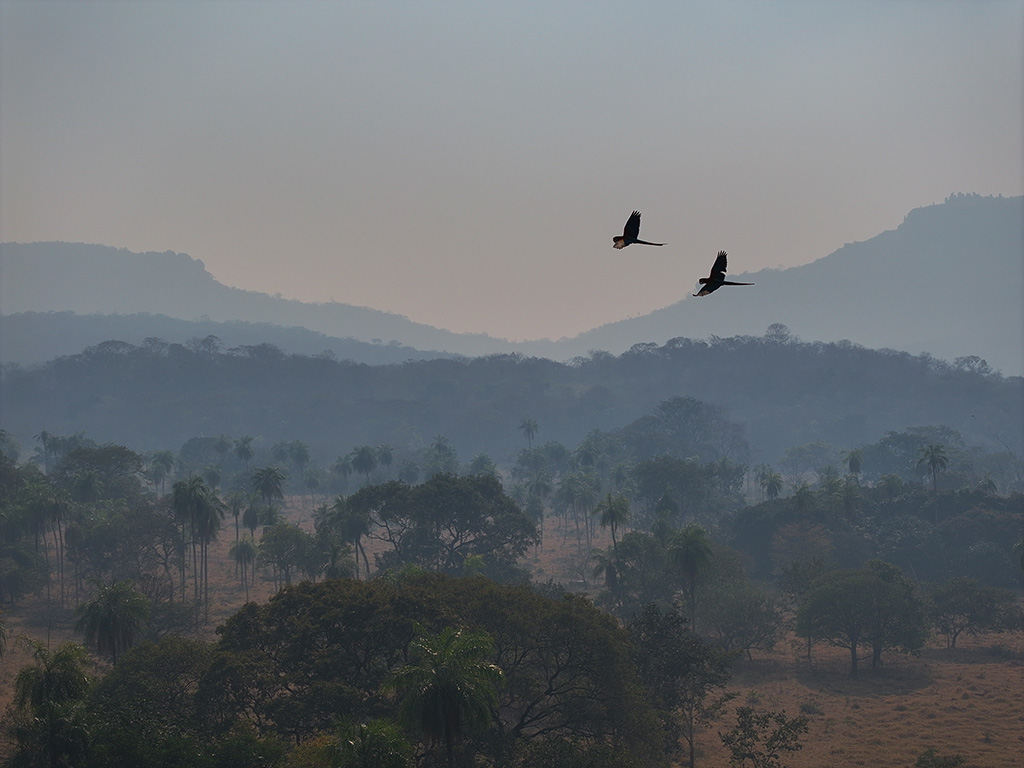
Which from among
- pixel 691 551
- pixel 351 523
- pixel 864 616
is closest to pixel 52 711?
pixel 691 551

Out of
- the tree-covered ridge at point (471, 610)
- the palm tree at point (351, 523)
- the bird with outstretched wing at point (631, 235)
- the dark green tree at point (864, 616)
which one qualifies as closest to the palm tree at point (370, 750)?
the tree-covered ridge at point (471, 610)

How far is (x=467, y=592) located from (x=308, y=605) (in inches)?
356

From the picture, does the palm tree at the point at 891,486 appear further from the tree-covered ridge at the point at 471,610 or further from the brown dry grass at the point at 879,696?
the brown dry grass at the point at 879,696

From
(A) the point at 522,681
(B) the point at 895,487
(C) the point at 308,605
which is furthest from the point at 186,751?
(B) the point at 895,487

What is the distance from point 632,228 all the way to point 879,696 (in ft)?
175

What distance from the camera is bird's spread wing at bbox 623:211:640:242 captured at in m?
14.8

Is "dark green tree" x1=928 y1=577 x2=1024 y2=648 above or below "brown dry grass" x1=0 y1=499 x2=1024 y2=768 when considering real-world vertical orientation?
above

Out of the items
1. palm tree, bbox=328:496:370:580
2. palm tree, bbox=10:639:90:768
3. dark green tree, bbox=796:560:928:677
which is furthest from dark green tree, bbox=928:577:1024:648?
palm tree, bbox=10:639:90:768

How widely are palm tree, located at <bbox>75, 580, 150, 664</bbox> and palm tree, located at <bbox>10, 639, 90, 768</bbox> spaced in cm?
1076

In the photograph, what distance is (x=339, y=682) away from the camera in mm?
32469

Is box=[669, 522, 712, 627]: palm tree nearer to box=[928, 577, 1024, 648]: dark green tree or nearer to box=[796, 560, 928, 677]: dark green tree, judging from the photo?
box=[796, 560, 928, 677]: dark green tree

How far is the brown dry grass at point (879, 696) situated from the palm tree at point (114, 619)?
995 centimetres

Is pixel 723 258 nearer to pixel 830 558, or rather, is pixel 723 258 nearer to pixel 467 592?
pixel 467 592

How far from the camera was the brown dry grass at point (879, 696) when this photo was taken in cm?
4272
